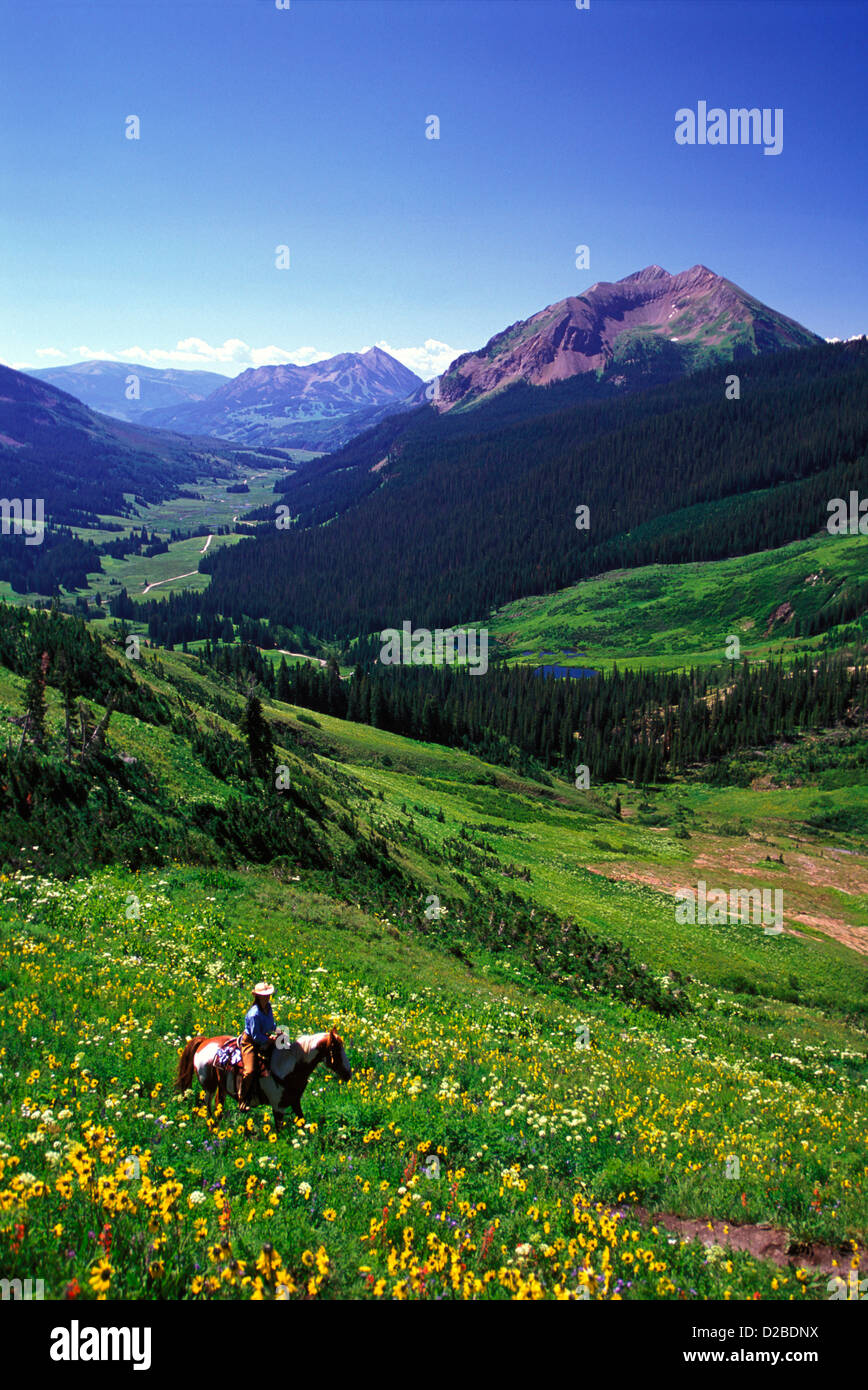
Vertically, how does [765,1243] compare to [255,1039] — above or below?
below

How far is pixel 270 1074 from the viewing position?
30.7 feet

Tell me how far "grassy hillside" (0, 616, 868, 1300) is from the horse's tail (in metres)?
0.28

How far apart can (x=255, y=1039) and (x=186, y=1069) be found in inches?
45.1

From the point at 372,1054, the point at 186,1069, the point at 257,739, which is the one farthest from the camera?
the point at 257,739

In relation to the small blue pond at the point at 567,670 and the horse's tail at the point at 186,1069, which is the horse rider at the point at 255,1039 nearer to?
the horse's tail at the point at 186,1069

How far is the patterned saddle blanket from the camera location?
30.2ft

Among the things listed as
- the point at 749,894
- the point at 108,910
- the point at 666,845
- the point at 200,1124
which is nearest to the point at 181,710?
the point at 108,910

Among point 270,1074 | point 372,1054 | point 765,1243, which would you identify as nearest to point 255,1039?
A: point 270,1074

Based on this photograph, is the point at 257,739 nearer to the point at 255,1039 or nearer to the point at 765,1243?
the point at 255,1039

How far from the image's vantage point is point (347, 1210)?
288 inches

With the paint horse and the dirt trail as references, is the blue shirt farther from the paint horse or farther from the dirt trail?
the dirt trail

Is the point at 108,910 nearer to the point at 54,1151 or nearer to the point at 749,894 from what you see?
the point at 54,1151

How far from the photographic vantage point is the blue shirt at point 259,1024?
8.97m

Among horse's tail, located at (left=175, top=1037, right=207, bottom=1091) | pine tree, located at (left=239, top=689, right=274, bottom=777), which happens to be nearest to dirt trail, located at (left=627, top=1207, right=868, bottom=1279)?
horse's tail, located at (left=175, top=1037, right=207, bottom=1091)
